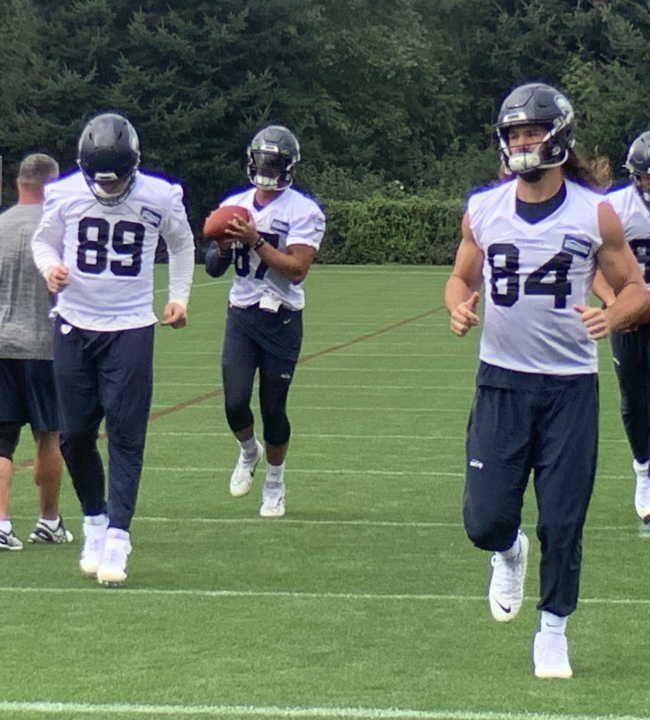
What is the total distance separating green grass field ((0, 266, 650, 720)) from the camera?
531cm

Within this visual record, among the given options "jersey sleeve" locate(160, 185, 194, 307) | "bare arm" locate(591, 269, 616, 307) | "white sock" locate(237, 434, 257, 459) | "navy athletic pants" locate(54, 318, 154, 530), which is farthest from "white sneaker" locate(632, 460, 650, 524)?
"navy athletic pants" locate(54, 318, 154, 530)

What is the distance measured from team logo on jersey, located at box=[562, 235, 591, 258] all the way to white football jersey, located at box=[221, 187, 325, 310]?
10.6 ft

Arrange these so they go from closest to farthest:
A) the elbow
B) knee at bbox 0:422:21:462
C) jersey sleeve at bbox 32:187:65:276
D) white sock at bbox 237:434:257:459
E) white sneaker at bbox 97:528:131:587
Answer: white sneaker at bbox 97:528:131:587, jersey sleeve at bbox 32:187:65:276, knee at bbox 0:422:21:462, the elbow, white sock at bbox 237:434:257:459

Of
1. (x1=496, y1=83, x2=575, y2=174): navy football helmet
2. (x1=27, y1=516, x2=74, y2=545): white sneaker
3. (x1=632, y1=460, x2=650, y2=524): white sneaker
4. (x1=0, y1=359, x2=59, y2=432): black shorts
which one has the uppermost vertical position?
(x1=496, y1=83, x2=575, y2=174): navy football helmet

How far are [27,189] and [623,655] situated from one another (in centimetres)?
395

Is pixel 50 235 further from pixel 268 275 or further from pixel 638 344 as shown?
pixel 638 344

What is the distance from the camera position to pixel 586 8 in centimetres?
5959

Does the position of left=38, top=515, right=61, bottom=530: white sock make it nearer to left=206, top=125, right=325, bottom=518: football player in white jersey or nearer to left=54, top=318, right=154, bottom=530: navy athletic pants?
left=54, top=318, right=154, bottom=530: navy athletic pants

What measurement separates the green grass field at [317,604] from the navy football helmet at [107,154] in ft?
5.86

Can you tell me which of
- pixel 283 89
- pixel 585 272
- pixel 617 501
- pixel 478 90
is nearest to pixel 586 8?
pixel 478 90

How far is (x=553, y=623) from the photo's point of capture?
5.57m

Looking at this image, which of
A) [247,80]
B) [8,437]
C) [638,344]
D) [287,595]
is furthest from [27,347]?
[247,80]

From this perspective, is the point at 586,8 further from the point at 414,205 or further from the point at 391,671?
the point at 391,671

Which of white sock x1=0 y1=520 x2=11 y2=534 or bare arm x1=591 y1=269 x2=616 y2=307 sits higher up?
bare arm x1=591 y1=269 x2=616 y2=307
